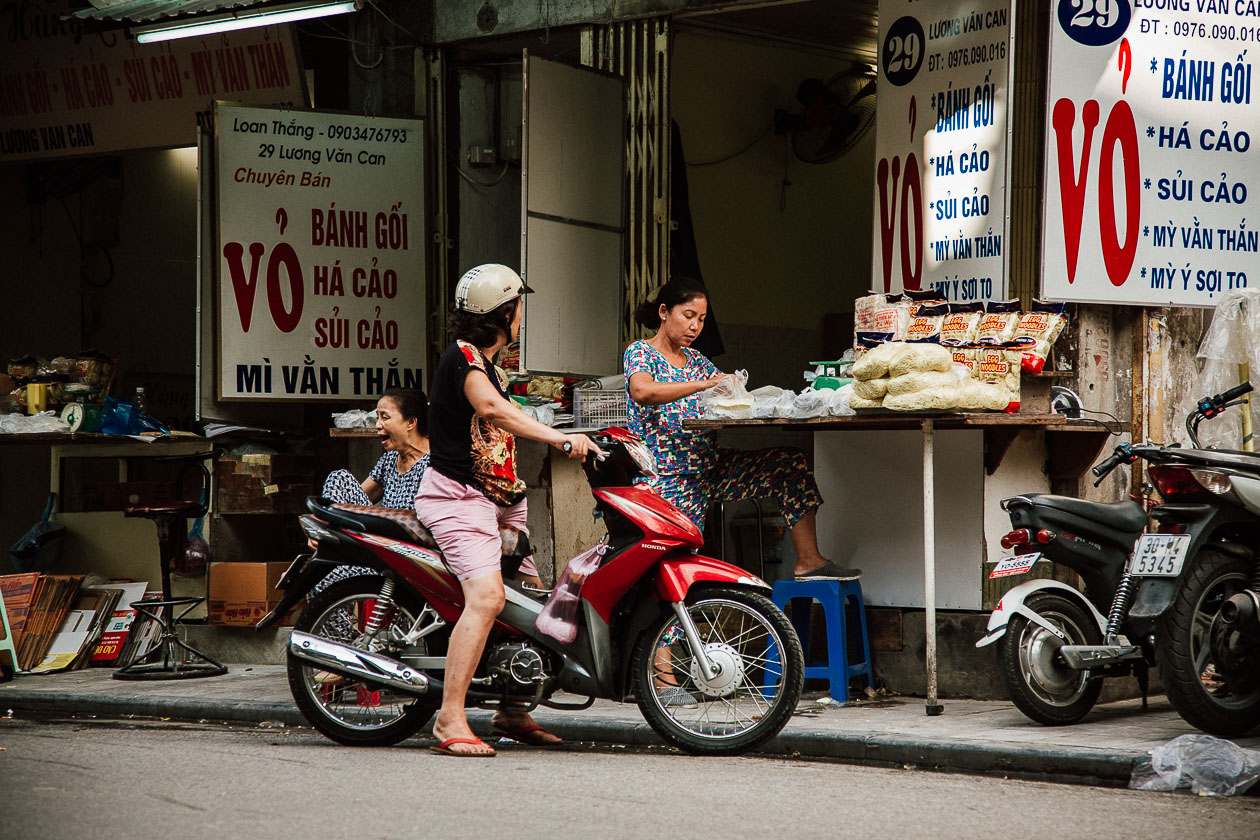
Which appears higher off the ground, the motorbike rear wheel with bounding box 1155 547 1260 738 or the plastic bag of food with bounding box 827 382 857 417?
the plastic bag of food with bounding box 827 382 857 417

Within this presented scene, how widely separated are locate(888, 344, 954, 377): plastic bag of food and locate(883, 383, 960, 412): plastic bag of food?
0.12m

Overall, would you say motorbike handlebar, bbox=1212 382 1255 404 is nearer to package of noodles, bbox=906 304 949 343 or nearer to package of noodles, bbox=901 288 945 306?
package of noodles, bbox=906 304 949 343

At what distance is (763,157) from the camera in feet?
40.5

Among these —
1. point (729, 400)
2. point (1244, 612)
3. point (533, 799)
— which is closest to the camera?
point (533, 799)

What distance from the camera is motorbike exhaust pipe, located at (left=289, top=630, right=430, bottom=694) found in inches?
252

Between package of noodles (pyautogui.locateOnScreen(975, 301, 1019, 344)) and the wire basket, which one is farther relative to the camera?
the wire basket

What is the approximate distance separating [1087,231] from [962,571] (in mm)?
1810

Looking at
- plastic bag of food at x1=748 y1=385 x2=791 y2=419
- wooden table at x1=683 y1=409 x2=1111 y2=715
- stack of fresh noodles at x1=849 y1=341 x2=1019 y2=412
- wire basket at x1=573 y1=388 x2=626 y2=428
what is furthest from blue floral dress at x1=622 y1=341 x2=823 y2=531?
wire basket at x1=573 y1=388 x2=626 y2=428

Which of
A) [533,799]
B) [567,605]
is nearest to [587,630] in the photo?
[567,605]

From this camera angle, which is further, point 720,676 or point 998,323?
point 998,323

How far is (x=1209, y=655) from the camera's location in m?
6.40

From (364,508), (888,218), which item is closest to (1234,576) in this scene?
(888,218)

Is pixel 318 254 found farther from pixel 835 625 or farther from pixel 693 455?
pixel 835 625

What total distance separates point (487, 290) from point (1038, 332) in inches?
108
